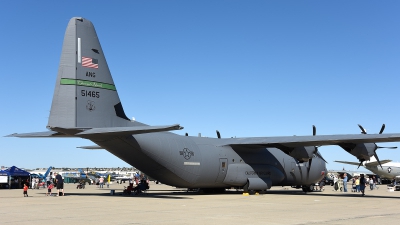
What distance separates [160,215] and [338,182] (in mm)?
26252

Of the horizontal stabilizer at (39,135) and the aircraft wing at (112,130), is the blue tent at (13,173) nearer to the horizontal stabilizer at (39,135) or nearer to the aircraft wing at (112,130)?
the horizontal stabilizer at (39,135)

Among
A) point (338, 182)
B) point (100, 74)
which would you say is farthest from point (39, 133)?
point (338, 182)

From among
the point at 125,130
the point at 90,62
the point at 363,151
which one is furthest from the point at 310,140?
the point at 90,62

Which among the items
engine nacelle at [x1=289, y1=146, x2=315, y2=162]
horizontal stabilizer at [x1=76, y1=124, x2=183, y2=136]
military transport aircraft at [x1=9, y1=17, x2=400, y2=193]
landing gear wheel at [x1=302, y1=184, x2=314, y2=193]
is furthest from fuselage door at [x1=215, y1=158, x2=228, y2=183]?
landing gear wheel at [x1=302, y1=184, x2=314, y2=193]

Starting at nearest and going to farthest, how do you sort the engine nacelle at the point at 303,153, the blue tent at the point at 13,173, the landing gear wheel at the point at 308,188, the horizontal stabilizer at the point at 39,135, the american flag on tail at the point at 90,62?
the american flag on tail at the point at 90,62
the horizontal stabilizer at the point at 39,135
the engine nacelle at the point at 303,153
the landing gear wheel at the point at 308,188
the blue tent at the point at 13,173

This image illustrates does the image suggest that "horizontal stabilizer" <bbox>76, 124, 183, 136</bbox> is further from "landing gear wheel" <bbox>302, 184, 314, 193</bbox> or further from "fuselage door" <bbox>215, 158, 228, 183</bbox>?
"landing gear wheel" <bbox>302, 184, 314, 193</bbox>

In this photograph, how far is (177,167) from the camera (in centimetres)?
2195

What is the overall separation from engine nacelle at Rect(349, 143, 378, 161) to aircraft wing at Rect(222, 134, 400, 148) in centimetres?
98

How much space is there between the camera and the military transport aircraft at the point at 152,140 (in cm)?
1858

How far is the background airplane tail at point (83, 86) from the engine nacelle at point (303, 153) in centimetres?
1026

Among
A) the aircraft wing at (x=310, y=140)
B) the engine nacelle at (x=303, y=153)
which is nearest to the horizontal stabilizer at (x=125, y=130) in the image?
the aircraft wing at (x=310, y=140)

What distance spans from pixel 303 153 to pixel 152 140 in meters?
9.40

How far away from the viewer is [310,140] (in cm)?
2272

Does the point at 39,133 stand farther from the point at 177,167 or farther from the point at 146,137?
the point at 177,167
